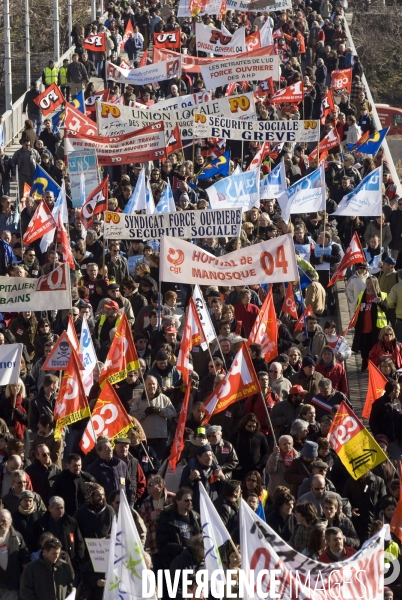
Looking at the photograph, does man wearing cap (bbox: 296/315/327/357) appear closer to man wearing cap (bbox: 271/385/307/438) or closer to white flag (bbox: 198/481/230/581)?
man wearing cap (bbox: 271/385/307/438)

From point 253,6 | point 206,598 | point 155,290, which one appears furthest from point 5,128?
point 206,598

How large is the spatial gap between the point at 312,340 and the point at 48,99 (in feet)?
41.8

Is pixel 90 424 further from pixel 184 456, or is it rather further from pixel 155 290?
pixel 155 290

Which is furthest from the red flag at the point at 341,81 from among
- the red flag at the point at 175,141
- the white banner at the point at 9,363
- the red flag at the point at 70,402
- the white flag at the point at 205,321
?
the red flag at the point at 70,402

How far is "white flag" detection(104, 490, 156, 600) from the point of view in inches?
400

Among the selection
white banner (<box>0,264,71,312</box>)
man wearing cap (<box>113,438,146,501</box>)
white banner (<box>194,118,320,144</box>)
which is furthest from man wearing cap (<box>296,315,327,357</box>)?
white banner (<box>194,118,320,144</box>)

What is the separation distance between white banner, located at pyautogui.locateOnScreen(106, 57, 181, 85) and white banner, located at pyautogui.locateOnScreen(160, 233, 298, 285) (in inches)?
476

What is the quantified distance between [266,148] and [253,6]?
11.9 m

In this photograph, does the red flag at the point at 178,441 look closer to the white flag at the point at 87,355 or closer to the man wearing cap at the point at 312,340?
the white flag at the point at 87,355

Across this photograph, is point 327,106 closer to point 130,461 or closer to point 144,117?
point 144,117

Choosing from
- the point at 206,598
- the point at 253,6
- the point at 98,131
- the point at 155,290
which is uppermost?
the point at 253,6

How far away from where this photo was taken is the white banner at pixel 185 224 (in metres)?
17.7

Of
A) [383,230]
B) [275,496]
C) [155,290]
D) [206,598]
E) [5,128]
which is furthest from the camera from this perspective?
[5,128]

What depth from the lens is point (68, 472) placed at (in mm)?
13312
